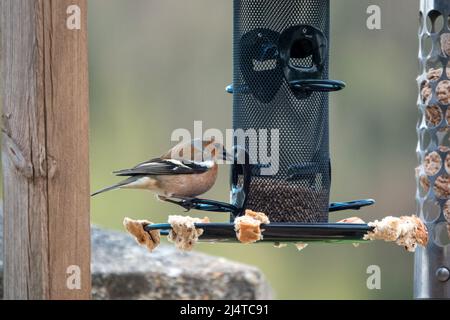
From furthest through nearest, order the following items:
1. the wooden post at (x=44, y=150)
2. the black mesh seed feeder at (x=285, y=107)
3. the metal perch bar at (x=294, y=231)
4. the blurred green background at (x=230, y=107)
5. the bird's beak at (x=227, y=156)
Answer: the blurred green background at (x=230, y=107) → the bird's beak at (x=227, y=156) → the black mesh seed feeder at (x=285, y=107) → the metal perch bar at (x=294, y=231) → the wooden post at (x=44, y=150)

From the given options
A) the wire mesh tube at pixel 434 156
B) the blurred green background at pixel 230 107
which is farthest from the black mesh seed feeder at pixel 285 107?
the blurred green background at pixel 230 107

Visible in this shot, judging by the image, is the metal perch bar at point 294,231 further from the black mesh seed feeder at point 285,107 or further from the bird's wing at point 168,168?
the bird's wing at point 168,168

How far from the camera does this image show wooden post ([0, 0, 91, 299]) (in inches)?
118

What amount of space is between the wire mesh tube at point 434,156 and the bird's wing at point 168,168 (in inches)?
42.1

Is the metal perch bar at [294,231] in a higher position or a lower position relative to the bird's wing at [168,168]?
lower

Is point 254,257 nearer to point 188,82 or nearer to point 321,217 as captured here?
point 188,82

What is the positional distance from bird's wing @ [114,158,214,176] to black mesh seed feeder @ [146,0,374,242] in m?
0.21

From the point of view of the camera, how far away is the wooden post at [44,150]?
2.99 m

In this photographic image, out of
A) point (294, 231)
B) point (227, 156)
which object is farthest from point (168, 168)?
point (294, 231)

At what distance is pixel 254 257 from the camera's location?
10539mm

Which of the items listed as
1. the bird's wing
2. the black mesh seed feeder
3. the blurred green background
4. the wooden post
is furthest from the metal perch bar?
the blurred green background

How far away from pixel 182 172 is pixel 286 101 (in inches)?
25.2

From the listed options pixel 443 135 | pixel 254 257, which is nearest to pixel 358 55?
pixel 254 257

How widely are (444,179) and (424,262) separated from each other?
414mm
